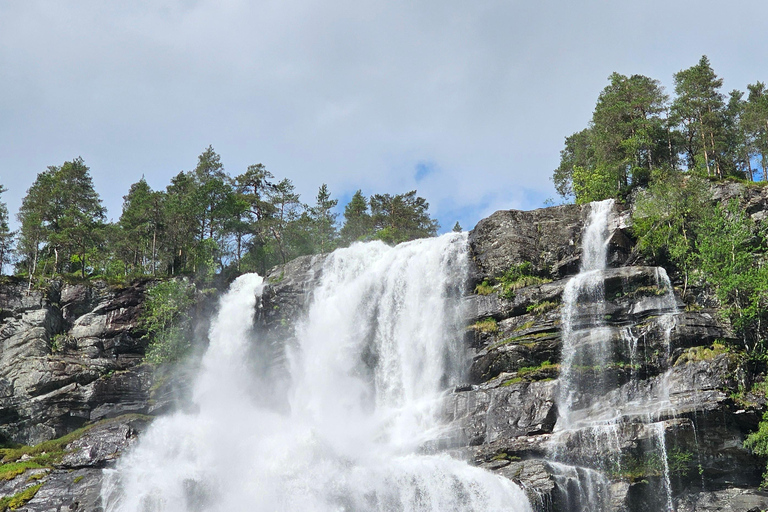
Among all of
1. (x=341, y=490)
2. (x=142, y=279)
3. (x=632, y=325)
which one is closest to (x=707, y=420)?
(x=632, y=325)

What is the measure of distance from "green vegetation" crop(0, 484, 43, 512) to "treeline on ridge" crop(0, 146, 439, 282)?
1912 centimetres

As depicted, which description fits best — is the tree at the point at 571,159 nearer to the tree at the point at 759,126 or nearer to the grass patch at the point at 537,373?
the tree at the point at 759,126

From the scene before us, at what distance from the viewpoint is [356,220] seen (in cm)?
6347

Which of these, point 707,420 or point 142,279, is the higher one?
point 142,279

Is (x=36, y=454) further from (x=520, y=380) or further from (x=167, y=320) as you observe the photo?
(x=520, y=380)

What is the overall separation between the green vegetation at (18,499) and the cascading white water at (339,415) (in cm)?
314

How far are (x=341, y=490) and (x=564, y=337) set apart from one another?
12.4 metres

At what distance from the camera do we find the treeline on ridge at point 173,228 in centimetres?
4566

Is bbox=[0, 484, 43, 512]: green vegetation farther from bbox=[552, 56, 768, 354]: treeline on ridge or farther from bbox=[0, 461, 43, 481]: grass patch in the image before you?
bbox=[552, 56, 768, 354]: treeline on ridge

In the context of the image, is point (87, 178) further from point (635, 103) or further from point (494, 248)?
point (635, 103)

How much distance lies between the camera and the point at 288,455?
2650 centimetres

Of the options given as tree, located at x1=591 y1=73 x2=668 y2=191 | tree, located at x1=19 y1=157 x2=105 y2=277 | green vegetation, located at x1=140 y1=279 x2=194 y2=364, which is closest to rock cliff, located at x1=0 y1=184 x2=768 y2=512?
green vegetation, located at x1=140 y1=279 x2=194 y2=364

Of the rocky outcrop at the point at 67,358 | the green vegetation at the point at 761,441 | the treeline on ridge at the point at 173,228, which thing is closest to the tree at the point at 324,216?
the treeline on ridge at the point at 173,228

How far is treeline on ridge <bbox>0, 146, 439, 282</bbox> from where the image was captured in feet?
150
